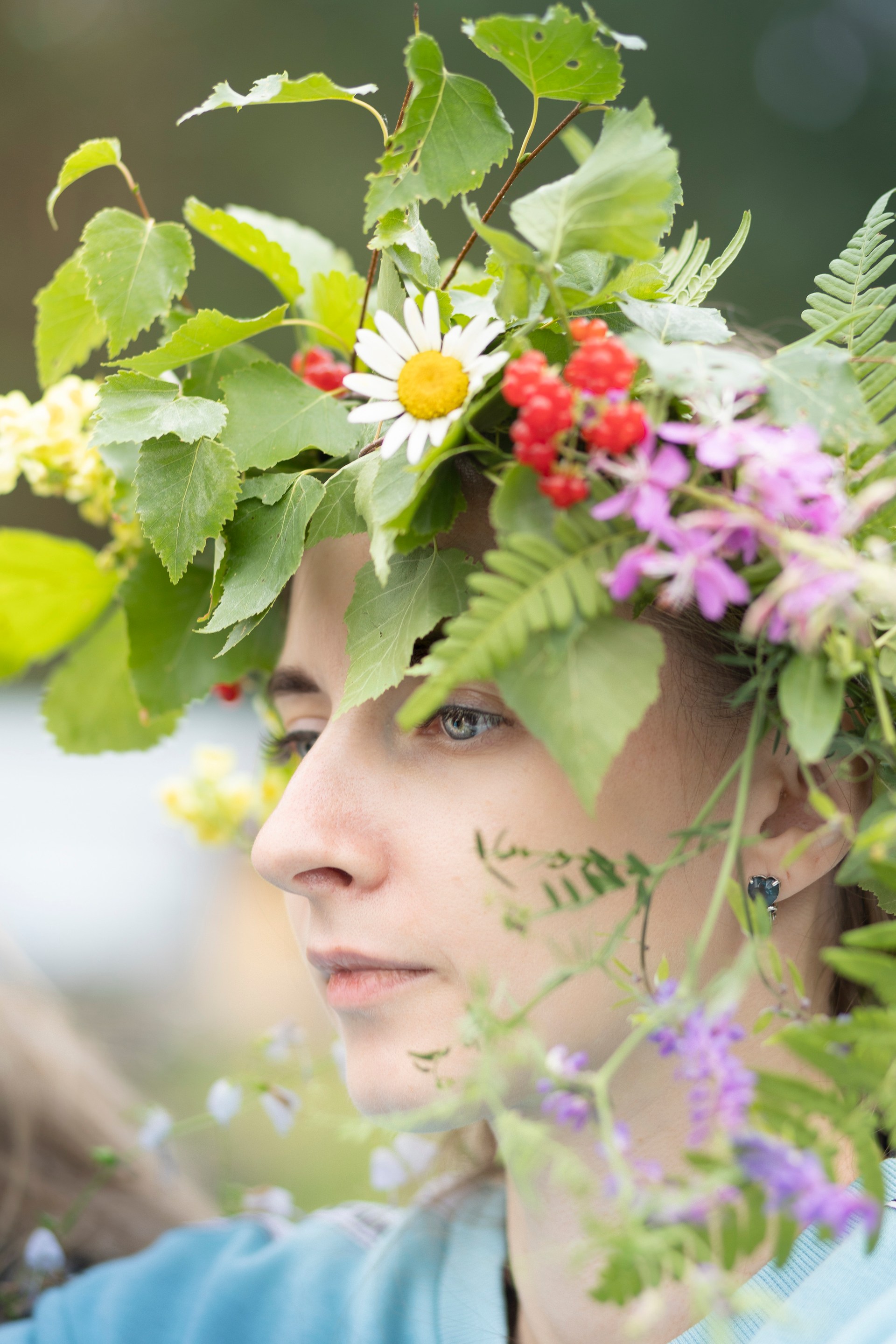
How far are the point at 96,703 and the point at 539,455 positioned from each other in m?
0.66

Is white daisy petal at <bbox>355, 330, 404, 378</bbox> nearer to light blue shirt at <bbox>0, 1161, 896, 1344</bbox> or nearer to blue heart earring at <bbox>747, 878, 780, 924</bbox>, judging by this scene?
blue heart earring at <bbox>747, 878, 780, 924</bbox>

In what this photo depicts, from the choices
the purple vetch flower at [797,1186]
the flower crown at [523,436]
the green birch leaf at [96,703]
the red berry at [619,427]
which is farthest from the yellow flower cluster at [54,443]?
the purple vetch flower at [797,1186]

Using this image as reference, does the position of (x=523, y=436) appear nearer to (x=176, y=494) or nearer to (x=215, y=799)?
(x=176, y=494)

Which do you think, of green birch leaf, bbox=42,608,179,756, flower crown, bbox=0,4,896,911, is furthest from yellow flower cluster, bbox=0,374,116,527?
green birch leaf, bbox=42,608,179,756

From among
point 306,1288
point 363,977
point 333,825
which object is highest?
point 333,825

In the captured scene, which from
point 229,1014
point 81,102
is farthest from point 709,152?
point 229,1014

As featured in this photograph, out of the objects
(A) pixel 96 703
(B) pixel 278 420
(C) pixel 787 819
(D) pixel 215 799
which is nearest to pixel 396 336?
(B) pixel 278 420

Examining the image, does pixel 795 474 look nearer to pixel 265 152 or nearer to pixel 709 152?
pixel 709 152

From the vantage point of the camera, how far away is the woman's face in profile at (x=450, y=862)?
26.9 inches

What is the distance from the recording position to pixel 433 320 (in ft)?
2.07

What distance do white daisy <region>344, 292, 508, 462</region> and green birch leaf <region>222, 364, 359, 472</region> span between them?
8 cm

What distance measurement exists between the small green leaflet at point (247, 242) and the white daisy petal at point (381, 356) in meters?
0.21

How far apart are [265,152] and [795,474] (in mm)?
3501

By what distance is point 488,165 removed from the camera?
2.17ft
